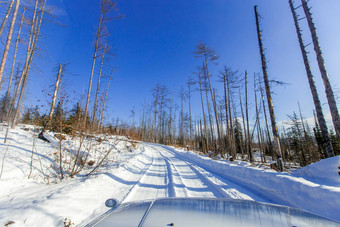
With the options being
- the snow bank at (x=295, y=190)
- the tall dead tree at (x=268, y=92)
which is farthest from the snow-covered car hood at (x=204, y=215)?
the tall dead tree at (x=268, y=92)

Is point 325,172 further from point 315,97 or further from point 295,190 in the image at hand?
point 315,97

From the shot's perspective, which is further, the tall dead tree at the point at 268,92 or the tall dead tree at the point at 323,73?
the tall dead tree at the point at 268,92

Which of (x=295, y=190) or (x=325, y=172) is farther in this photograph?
(x=325, y=172)

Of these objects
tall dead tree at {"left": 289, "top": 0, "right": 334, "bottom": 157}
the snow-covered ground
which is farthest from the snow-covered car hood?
tall dead tree at {"left": 289, "top": 0, "right": 334, "bottom": 157}

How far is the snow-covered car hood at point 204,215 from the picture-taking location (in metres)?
1.29

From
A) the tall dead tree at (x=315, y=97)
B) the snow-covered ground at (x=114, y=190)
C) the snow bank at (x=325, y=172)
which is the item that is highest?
the tall dead tree at (x=315, y=97)

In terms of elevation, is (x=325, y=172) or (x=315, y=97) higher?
(x=315, y=97)

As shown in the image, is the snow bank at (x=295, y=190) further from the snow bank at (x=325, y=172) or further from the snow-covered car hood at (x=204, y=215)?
the snow-covered car hood at (x=204, y=215)

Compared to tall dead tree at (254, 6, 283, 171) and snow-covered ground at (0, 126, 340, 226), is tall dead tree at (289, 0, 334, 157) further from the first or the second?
snow-covered ground at (0, 126, 340, 226)

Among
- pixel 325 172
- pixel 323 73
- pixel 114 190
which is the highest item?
pixel 323 73

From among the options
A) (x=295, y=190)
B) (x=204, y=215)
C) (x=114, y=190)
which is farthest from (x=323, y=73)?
A: (x=114, y=190)

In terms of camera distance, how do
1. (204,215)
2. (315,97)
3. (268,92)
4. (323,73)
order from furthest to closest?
(268,92) < (315,97) < (323,73) < (204,215)

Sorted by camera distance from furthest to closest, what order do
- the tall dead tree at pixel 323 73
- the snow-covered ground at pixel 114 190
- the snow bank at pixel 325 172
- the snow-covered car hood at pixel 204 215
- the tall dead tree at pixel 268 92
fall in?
1. the tall dead tree at pixel 268 92
2. the tall dead tree at pixel 323 73
3. the snow bank at pixel 325 172
4. the snow-covered ground at pixel 114 190
5. the snow-covered car hood at pixel 204 215

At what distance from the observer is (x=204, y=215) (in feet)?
4.67
